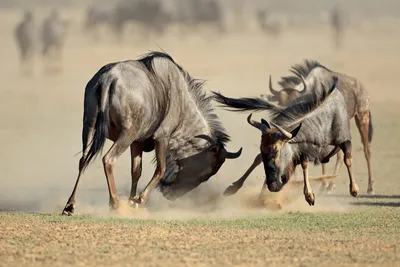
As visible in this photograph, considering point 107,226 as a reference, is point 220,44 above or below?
above

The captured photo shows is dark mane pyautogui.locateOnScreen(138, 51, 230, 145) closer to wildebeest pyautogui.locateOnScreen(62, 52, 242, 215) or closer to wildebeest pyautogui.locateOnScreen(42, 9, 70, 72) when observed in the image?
wildebeest pyautogui.locateOnScreen(62, 52, 242, 215)

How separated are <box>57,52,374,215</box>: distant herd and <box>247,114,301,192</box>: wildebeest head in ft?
0.03

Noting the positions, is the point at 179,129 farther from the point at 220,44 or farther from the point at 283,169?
the point at 220,44

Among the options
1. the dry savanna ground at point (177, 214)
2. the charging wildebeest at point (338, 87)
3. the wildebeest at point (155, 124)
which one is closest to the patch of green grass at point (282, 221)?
the dry savanna ground at point (177, 214)

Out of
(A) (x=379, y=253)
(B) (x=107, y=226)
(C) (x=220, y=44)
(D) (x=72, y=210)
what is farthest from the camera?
(C) (x=220, y=44)

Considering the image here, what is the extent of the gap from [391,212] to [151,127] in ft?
9.04

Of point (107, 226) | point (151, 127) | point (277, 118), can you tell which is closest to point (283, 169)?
point (277, 118)

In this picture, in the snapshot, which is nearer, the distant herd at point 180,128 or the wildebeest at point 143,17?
the distant herd at point 180,128

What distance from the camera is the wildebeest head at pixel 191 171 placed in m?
13.1

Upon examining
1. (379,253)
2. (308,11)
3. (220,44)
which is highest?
(308,11)

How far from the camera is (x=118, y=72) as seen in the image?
39.9ft

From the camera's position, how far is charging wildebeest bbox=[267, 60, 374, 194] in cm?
1608

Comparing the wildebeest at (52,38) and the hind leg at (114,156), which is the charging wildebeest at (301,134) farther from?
the wildebeest at (52,38)

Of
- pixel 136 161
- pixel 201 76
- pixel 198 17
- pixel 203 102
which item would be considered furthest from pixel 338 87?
pixel 198 17
